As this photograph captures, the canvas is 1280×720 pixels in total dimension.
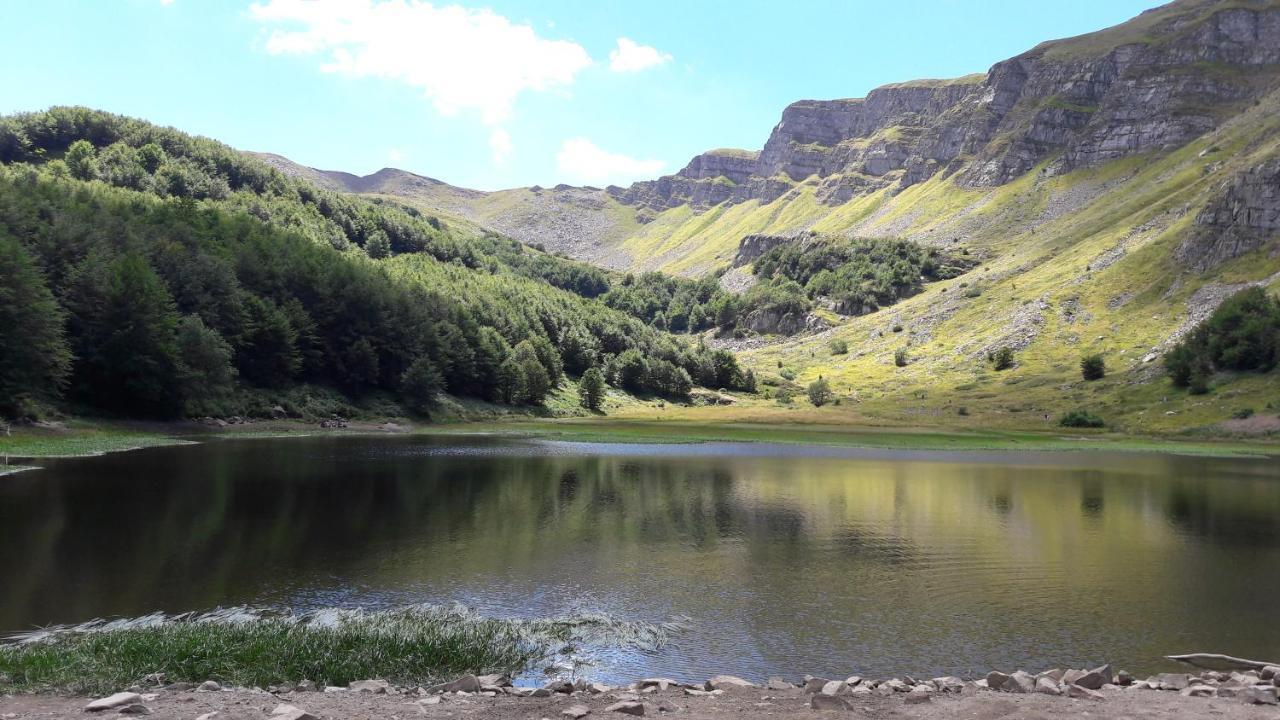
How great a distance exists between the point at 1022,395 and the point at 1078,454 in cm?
5897

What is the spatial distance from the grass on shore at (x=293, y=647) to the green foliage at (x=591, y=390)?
126 meters

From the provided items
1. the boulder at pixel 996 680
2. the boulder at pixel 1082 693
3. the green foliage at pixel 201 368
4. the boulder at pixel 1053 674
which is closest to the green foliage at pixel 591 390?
the green foliage at pixel 201 368

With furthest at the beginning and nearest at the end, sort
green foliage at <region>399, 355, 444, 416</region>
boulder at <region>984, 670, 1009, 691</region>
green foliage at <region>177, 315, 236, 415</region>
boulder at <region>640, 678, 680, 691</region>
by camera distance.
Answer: green foliage at <region>399, 355, 444, 416</region> < green foliage at <region>177, 315, 236, 415</region> < boulder at <region>984, 670, 1009, 691</region> < boulder at <region>640, 678, 680, 691</region>

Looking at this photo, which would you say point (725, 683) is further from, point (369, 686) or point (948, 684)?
point (369, 686)

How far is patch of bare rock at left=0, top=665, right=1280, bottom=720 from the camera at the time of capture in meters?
15.1

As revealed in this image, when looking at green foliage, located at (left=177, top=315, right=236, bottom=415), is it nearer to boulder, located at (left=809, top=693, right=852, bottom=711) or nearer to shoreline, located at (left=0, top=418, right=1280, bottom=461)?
shoreline, located at (left=0, top=418, right=1280, bottom=461)

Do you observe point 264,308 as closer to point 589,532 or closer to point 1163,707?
point 589,532

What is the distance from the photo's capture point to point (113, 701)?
14773 mm

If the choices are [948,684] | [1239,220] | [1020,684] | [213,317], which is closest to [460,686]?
[948,684]

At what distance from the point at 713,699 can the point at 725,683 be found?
145 centimetres

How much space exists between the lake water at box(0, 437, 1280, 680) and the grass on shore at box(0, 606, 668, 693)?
64.0 inches

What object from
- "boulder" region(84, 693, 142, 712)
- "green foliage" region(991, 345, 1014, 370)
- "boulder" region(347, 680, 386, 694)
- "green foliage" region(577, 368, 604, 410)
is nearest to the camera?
"boulder" region(84, 693, 142, 712)

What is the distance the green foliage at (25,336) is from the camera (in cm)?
6450

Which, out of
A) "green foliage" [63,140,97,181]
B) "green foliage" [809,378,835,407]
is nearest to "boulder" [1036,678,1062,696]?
"green foliage" [809,378,835,407]
